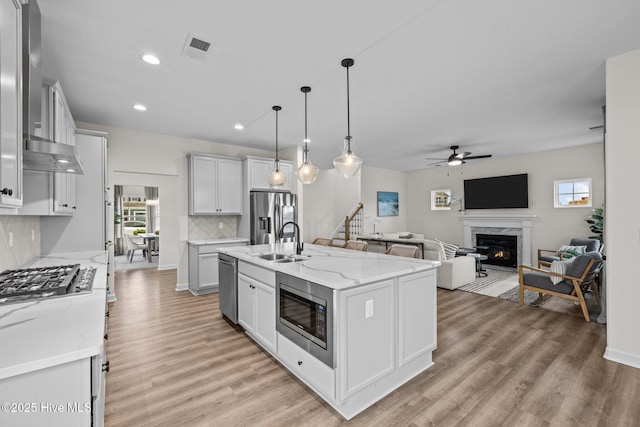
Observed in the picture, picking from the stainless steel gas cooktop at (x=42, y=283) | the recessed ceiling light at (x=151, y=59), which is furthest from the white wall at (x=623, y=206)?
the stainless steel gas cooktop at (x=42, y=283)

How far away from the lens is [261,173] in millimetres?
5414

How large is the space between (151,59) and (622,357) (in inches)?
197

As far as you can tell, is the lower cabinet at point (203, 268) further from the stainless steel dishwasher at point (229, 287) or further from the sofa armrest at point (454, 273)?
the sofa armrest at point (454, 273)

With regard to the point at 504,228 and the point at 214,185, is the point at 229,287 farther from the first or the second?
the point at 504,228

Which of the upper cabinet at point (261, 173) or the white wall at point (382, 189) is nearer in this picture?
the upper cabinet at point (261, 173)

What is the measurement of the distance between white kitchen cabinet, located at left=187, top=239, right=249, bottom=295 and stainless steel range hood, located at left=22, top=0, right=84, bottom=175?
3.07 metres

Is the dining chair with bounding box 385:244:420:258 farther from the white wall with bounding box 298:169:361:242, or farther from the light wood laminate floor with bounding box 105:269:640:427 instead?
the white wall with bounding box 298:169:361:242

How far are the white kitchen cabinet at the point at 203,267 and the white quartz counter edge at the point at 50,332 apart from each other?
3091 mm

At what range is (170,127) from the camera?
178 inches

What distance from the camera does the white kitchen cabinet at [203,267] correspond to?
15.6ft

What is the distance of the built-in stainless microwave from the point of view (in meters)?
1.98

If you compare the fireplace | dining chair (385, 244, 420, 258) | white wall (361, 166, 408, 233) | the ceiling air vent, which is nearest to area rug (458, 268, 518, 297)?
the fireplace

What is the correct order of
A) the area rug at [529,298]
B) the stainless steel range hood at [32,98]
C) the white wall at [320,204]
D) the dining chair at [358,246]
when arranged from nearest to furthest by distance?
1. the stainless steel range hood at [32,98]
2. the dining chair at [358,246]
3. the area rug at [529,298]
4. the white wall at [320,204]

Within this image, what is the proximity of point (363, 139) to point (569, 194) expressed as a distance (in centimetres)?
482
